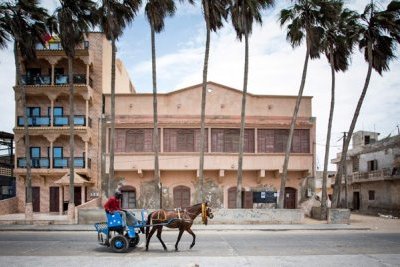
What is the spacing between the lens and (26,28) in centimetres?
2725

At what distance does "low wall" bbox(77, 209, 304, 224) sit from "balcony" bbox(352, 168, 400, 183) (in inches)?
528

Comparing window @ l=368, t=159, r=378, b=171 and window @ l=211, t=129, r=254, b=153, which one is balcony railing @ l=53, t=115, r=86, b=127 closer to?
window @ l=211, t=129, r=254, b=153

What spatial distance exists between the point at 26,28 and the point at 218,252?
2023 cm

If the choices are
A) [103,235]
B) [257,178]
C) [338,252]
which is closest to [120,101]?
[257,178]

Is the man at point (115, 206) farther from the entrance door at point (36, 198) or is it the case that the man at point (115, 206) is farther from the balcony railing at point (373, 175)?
the balcony railing at point (373, 175)

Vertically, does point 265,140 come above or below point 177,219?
above

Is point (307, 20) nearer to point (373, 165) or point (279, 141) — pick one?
point (279, 141)

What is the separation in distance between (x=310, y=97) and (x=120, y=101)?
1489cm

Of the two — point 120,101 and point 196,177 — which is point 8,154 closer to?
point 120,101

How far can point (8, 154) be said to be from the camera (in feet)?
147

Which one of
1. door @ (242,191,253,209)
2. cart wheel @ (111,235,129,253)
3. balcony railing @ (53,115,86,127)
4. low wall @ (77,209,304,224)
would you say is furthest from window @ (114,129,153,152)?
cart wheel @ (111,235,129,253)

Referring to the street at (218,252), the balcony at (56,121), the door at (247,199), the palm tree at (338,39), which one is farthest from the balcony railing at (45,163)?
the palm tree at (338,39)

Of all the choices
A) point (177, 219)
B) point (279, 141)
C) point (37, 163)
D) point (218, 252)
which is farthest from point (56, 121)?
point (218, 252)

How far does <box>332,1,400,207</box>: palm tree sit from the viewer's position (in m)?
27.3
